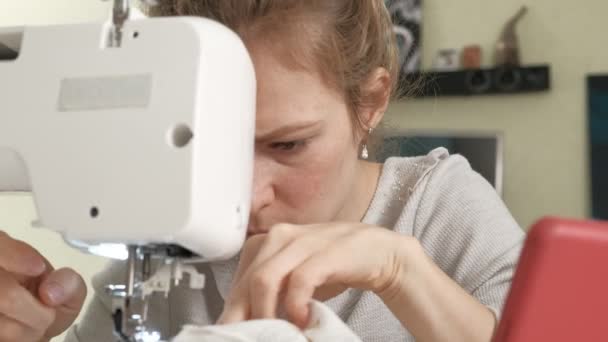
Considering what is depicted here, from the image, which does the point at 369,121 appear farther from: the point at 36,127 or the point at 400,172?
the point at 36,127

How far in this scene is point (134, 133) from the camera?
0.55m

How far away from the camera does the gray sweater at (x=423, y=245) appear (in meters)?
0.91

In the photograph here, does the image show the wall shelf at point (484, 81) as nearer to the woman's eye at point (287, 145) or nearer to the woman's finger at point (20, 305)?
the woman's eye at point (287, 145)

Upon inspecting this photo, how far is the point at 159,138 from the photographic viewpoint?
1.77 ft

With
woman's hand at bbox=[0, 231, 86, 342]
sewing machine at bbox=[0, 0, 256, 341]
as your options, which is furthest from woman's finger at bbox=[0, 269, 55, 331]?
sewing machine at bbox=[0, 0, 256, 341]

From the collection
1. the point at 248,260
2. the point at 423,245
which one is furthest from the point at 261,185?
the point at 423,245

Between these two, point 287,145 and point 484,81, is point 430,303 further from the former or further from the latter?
point 484,81

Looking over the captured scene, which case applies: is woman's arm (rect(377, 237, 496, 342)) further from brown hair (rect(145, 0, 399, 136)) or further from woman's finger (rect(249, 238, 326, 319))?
brown hair (rect(145, 0, 399, 136))

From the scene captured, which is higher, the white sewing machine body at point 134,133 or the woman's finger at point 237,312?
the white sewing machine body at point 134,133

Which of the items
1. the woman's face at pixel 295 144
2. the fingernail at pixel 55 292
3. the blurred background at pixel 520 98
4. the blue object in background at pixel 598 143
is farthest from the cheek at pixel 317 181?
the blue object in background at pixel 598 143

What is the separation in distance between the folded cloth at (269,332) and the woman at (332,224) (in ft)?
0.11

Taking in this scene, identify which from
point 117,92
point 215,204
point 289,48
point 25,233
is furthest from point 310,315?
point 25,233

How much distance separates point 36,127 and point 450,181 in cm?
61

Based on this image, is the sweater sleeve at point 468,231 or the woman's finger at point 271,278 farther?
the sweater sleeve at point 468,231
